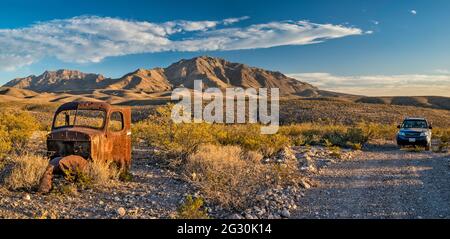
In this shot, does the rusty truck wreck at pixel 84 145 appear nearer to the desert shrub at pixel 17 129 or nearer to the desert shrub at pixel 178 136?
the desert shrub at pixel 178 136

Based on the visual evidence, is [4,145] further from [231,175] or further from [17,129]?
[231,175]

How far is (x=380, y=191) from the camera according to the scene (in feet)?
35.9

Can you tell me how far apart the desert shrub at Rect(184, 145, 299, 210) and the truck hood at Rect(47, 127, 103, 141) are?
2.76m

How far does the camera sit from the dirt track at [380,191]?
8.91 meters

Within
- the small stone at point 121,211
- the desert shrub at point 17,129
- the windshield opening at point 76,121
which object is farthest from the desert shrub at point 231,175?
the desert shrub at point 17,129

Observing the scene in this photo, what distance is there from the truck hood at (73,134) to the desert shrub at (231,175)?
2.76m

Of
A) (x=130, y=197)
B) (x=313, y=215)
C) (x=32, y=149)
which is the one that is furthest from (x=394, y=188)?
(x=32, y=149)

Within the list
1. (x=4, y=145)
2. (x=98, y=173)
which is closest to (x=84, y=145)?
(x=98, y=173)

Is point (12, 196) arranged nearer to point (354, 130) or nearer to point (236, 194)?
point (236, 194)

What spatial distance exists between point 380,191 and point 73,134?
7.35 metres

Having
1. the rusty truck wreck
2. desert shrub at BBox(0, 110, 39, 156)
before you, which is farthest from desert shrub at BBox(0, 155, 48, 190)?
desert shrub at BBox(0, 110, 39, 156)

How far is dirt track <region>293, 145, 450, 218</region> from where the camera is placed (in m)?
8.91

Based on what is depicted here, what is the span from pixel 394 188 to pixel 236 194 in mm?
4372

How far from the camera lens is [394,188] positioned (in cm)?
1134
